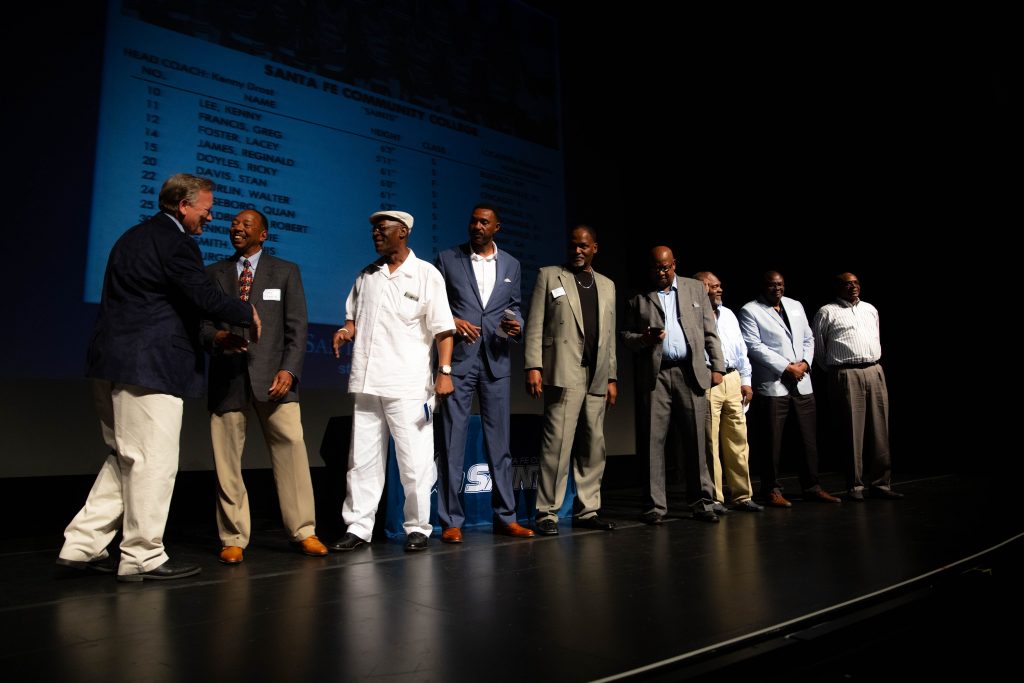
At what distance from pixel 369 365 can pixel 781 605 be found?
174 centimetres

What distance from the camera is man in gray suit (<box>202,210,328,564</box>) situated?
2783 mm

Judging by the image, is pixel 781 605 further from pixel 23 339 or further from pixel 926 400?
pixel 926 400

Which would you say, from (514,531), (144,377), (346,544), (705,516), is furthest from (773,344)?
(144,377)

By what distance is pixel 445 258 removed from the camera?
3.38m

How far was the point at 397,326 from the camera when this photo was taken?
9.77 ft

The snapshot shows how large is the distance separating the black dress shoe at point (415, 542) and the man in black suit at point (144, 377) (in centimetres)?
79

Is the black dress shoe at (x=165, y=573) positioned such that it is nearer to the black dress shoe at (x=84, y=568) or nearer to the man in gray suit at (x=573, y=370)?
the black dress shoe at (x=84, y=568)

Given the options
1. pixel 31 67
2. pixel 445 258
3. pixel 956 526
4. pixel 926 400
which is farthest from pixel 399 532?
pixel 926 400

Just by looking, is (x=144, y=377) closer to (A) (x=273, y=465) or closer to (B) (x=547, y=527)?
(A) (x=273, y=465)

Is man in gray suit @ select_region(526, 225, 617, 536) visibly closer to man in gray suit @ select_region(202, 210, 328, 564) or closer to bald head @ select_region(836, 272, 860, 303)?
man in gray suit @ select_region(202, 210, 328, 564)

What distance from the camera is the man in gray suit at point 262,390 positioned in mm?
2783

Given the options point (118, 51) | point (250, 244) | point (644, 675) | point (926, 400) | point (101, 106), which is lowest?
point (644, 675)

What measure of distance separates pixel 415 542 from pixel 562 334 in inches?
47.1

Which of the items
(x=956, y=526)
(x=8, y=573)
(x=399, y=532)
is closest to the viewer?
(x=8, y=573)
